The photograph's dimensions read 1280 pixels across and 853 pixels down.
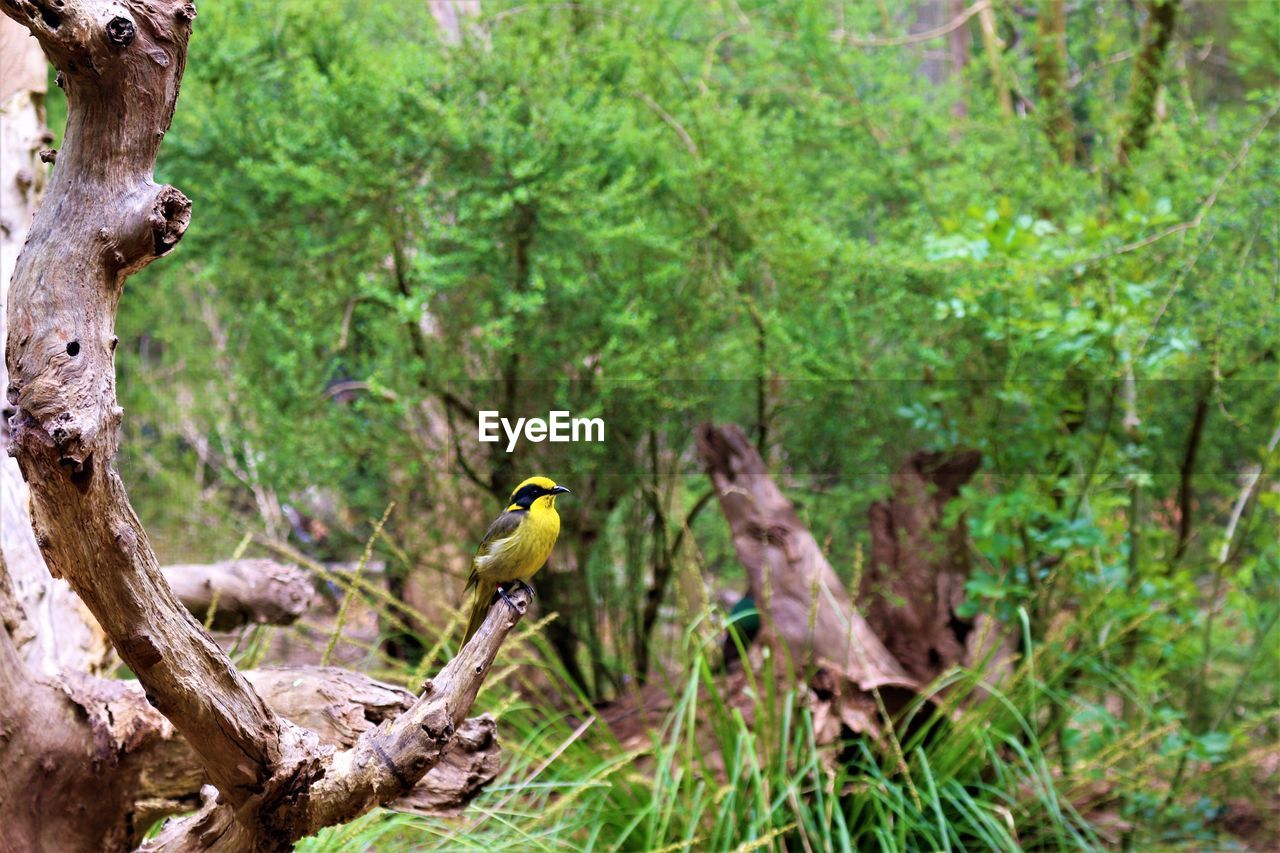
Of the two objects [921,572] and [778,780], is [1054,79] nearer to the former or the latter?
[921,572]

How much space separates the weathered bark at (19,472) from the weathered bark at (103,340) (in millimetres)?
820

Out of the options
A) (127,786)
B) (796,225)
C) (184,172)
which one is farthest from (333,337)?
(127,786)

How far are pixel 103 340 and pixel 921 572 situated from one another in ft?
9.82

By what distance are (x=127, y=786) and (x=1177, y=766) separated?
333 cm

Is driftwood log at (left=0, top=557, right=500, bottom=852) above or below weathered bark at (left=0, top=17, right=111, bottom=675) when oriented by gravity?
below

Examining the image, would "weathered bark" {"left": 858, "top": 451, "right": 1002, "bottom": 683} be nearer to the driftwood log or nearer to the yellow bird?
the driftwood log

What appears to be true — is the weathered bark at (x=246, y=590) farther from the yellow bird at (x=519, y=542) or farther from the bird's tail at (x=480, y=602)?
the yellow bird at (x=519, y=542)

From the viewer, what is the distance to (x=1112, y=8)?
4.41 metres

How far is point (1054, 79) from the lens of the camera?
14.1 feet

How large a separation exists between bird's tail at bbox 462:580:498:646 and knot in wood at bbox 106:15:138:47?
0.61 metres

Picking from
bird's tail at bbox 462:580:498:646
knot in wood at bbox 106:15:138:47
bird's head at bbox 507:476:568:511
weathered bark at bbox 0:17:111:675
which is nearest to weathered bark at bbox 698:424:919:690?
weathered bark at bbox 0:17:111:675

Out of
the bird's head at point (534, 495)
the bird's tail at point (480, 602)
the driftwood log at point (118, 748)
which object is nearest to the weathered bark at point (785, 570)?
the driftwood log at point (118, 748)

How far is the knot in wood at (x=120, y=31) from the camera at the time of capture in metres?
1.08

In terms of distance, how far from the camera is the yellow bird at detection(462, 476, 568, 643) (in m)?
1.08
